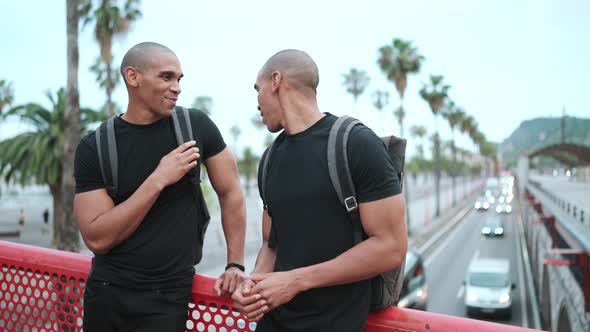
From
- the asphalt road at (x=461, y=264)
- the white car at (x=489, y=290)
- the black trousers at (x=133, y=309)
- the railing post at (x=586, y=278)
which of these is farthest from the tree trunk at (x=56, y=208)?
the black trousers at (x=133, y=309)

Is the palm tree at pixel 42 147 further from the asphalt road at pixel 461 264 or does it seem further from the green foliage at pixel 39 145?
the asphalt road at pixel 461 264

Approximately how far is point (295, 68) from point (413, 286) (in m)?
16.2

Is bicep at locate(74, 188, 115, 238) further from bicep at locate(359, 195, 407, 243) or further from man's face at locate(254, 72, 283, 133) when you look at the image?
bicep at locate(359, 195, 407, 243)

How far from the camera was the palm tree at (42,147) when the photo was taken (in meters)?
23.8

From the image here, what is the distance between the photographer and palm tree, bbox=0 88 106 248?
2375cm

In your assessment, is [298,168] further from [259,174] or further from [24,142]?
[24,142]

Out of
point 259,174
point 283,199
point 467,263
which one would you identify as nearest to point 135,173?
point 259,174

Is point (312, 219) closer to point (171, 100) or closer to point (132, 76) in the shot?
point (171, 100)

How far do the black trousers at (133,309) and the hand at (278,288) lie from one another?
55cm

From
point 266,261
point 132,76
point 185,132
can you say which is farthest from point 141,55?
point 266,261

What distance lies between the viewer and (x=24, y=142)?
2439 cm

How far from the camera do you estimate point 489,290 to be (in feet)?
67.8

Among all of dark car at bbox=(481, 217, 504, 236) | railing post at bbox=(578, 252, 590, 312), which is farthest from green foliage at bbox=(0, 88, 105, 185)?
dark car at bbox=(481, 217, 504, 236)

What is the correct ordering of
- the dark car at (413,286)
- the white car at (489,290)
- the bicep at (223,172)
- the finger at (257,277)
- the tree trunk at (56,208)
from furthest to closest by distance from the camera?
the tree trunk at (56,208), the white car at (489,290), the dark car at (413,286), the bicep at (223,172), the finger at (257,277)
